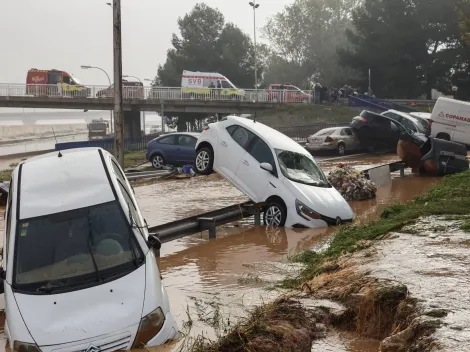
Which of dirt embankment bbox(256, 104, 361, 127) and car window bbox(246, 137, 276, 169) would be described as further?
dirt embankment bbox(256, 104, 361, 127)

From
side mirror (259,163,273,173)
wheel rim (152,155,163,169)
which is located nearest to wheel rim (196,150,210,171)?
side mirror (259,163,273,173)

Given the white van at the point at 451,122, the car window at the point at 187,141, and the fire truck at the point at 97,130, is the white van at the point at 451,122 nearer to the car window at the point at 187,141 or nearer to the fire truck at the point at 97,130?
the car window at the point at 187,141

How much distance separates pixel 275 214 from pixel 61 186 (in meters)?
7.08

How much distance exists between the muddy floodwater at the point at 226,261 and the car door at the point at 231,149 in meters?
1.19

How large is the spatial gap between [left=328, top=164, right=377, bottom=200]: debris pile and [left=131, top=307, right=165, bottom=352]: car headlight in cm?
1257

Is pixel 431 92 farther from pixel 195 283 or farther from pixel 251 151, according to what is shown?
pixel 195 283

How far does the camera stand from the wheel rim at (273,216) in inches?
606

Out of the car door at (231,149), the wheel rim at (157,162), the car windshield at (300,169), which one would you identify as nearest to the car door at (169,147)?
the wheel rim at (157,162)

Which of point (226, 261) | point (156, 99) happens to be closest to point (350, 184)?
point (226, 261)

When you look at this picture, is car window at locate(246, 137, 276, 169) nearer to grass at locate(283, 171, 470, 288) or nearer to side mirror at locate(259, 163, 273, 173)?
side mirror at locate(259, 163, 273, 173)

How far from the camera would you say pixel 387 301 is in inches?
307

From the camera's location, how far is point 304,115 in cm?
5450

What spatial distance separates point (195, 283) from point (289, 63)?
275 ft

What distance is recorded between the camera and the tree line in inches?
2389
